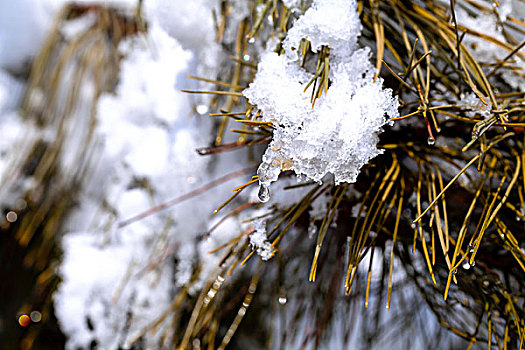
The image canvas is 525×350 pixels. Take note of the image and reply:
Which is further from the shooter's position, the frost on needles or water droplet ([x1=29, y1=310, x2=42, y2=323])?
water droplet ([x1=29, y1=310, x2=42, y2=323])

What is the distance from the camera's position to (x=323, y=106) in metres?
0.33

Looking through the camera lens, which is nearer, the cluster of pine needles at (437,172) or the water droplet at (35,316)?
the cluster of pine needles at (437,172)

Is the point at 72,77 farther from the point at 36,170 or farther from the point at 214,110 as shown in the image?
the point at 214,110

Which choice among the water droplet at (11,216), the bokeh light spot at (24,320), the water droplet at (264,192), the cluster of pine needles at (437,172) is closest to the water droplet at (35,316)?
the bokeh light spot at (24,320)

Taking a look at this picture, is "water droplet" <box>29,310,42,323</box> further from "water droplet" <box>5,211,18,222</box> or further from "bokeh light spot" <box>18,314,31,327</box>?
"water droplet" <box>5,211,18,222</box>

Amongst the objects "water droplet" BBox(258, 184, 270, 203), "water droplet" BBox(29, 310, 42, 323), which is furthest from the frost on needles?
"water droplet" BBox(29, 310, 42, 323)

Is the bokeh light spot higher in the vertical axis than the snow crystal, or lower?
lower

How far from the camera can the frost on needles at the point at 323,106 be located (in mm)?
317

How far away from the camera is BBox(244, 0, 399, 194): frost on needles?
32 centimetres

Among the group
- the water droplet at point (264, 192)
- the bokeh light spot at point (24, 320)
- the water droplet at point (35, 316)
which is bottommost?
the bokeh light spot at point (24, 320)

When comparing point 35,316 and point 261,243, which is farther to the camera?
point 35,316

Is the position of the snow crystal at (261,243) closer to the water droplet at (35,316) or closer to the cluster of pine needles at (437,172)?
the cluster of pine needles at (437,172)

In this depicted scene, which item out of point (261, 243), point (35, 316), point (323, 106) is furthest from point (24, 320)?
point (323, 106)

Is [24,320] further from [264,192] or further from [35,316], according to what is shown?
[264,192]
